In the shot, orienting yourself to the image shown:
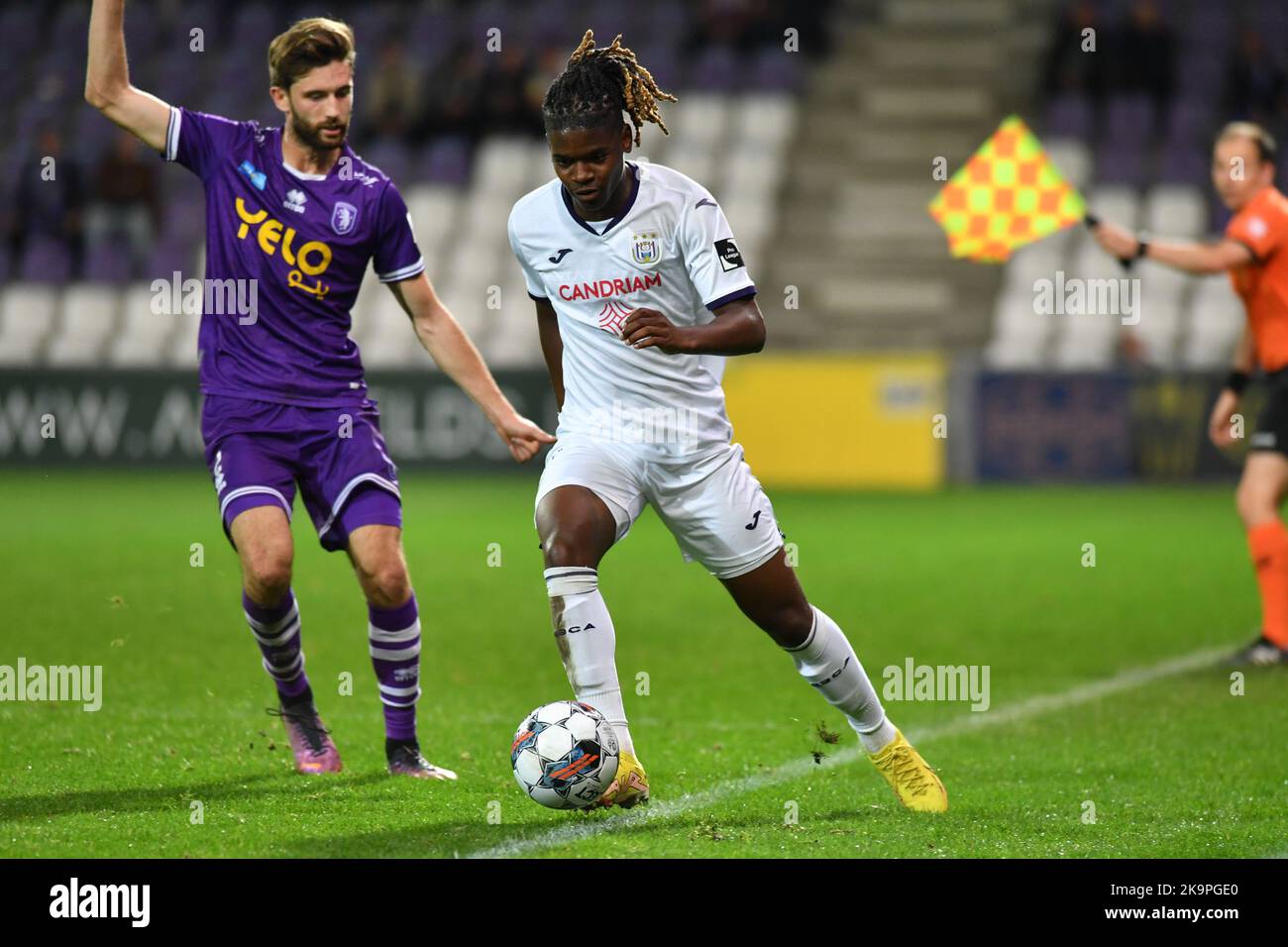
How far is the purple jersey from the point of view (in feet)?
19.6

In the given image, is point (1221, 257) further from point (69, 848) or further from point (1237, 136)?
point (69, 848)

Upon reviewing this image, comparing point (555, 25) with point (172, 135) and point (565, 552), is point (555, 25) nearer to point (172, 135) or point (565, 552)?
point (172, 135)

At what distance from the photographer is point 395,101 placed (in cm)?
2311

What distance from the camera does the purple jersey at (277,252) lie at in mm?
5973

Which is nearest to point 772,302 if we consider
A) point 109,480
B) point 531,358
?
point 531,358

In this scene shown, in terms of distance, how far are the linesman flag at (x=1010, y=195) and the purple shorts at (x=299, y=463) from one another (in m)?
3.38

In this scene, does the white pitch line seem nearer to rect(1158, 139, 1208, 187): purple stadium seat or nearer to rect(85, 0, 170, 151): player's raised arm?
rect(85, 0, 170, 151): player's raised arm

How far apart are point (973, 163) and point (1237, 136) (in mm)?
1363

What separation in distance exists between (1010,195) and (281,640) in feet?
14.2

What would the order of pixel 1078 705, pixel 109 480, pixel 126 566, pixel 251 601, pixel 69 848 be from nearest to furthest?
pixel 69 848
pixel 251 601
pixel 1078 705
pixel 126 566
pixel 109 480

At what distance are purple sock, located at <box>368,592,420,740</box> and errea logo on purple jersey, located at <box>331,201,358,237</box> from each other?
1.22m

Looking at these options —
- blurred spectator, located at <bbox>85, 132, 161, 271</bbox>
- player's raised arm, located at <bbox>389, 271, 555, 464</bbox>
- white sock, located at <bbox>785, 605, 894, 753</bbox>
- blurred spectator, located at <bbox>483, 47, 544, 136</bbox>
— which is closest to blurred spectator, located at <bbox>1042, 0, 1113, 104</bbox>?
blurred spectator, located at <bbox>483, 47, 544, 136</bbox>

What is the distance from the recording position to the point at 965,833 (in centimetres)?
518

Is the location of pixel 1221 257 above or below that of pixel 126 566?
→ above
